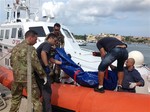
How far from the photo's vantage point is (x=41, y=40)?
955 cm

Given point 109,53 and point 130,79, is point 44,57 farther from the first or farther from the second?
point 130,79

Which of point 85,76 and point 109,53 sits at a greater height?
point 109,53

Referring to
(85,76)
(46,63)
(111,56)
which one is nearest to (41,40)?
(85,76)

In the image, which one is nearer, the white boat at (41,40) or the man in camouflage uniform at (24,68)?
the man in camouflage uniform at (24,68)

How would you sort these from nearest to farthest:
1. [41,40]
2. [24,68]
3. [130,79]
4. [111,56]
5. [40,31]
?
[24,68], [111,56], [130,79], [41,40], [40,31]

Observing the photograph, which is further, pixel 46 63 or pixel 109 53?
pixel 109 53

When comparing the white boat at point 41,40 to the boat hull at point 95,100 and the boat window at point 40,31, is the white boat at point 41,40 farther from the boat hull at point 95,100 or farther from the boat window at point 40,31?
the boat hull at point 95,100

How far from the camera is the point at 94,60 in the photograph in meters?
8.27

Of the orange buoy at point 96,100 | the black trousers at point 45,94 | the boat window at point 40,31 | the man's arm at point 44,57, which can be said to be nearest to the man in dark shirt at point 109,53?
the orange buoy at point 96,100

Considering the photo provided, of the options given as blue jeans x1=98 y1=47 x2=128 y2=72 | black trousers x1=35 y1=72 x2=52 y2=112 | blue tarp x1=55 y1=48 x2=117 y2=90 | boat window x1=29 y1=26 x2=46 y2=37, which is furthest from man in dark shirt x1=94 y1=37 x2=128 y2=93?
boat window x1=29 y1=26 x2=46 y2=37

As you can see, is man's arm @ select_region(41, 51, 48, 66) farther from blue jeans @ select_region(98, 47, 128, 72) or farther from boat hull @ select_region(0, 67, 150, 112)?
blue jeans @ select_region(98, 47, 128, 72)

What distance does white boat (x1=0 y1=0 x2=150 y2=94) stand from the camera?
7.97 m

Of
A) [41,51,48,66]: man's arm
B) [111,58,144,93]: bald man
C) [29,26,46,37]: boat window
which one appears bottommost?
[111,58,144,93]: bald man

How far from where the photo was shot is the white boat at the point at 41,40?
314 inches
